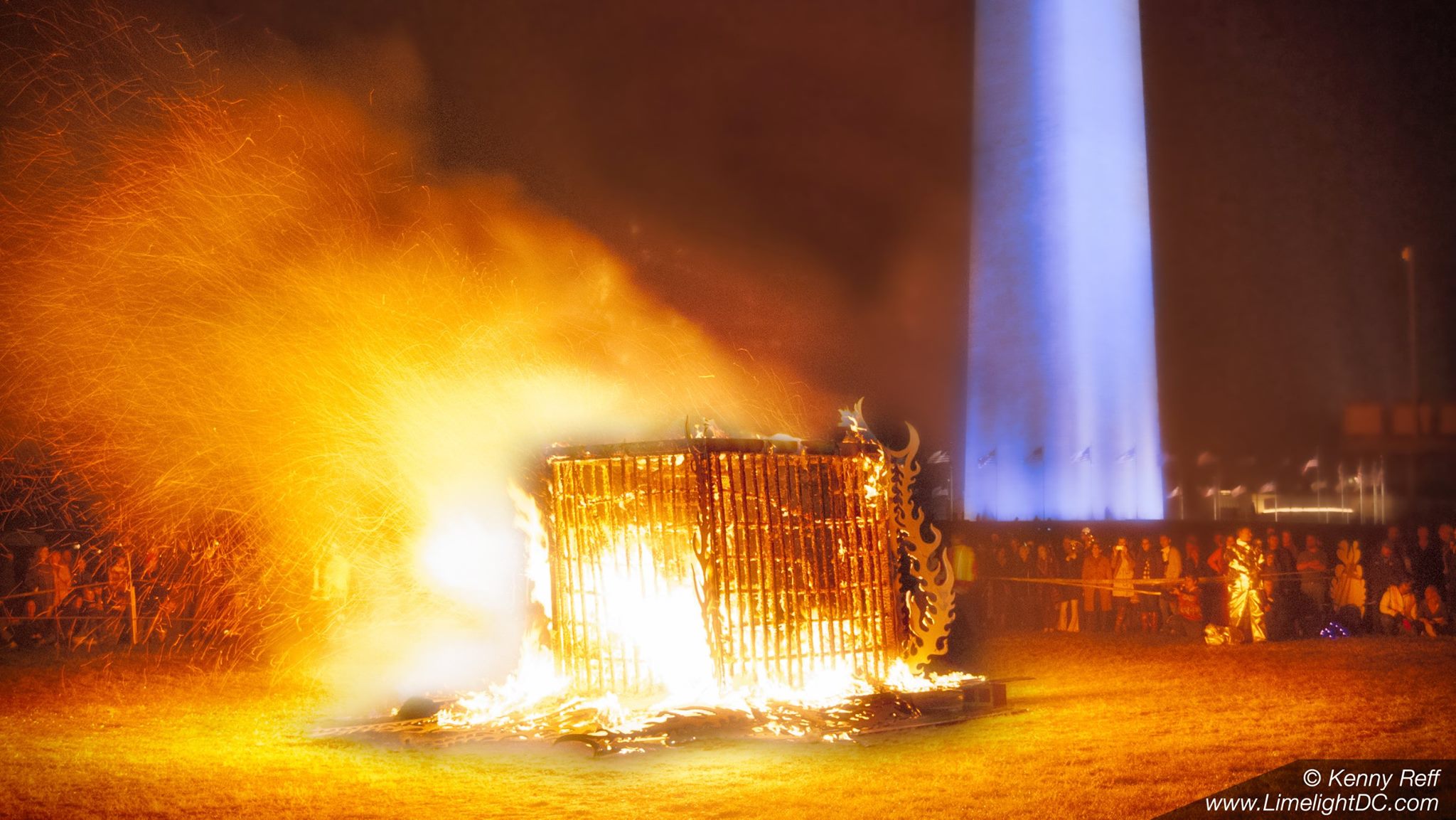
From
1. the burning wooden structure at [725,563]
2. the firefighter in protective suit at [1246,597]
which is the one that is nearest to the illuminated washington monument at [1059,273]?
the firefighter in protective suit at [1246,597]

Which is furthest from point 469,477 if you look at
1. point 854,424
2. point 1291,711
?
point 1291,711

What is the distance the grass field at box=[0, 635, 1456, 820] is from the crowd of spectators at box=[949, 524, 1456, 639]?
3.92 meters

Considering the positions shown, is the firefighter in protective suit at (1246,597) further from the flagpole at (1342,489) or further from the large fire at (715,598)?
the flagpole at (1342,489)

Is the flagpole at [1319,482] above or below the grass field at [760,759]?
above

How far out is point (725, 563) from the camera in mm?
9297

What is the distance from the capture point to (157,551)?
49.4 feet

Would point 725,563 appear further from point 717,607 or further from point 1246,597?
point 1246,597

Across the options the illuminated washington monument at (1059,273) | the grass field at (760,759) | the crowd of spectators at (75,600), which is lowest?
the grass field at (760,759)

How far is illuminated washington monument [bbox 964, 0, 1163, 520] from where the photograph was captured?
108 ft

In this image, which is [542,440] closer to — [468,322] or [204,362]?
[468,322]

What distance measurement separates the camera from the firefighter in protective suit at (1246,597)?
15469 millimetres

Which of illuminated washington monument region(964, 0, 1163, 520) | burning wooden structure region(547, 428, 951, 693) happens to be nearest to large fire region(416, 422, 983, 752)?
burning wooden structure region(547, 428, 951, 693)

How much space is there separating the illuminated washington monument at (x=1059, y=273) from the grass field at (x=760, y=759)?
22.2 meters

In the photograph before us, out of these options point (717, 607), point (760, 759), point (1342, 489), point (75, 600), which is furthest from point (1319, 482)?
point (760, 759)
